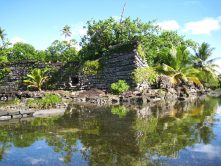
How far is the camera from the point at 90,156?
7.15 meters

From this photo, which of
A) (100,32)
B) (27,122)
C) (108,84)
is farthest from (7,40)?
(27,122)

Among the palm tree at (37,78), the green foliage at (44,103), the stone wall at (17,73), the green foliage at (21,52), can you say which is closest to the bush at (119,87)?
the palm tree at (37,78)

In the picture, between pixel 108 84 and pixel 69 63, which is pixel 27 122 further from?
pixel 69 63

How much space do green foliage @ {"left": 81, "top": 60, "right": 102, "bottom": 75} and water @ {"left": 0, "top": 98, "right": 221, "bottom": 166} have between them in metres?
15.6

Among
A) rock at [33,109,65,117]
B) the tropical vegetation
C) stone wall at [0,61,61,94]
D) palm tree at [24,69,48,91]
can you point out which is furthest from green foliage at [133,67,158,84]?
rock at [33,109,65,117]

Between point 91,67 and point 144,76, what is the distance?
5379mm

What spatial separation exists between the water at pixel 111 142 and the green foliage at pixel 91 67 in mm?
15648

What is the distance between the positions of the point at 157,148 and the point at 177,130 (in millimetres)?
2604

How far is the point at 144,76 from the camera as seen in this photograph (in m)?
25.8

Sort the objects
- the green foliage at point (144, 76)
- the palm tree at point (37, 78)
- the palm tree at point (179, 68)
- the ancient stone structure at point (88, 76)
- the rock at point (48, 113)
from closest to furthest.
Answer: the rock at point (48, 113) < the green foliage at point (144, 76) < the ancient stone structure at point (88, 76) < the palm tree at point (37, 78) < the palm tree at point (179, 68)

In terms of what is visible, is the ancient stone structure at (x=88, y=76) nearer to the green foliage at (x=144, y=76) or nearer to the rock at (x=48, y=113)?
the green foliage at (x=144, y=76)

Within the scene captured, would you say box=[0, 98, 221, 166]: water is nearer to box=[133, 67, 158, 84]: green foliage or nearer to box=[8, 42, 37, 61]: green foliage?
box=[133, 67, 158, 84]: green foliage

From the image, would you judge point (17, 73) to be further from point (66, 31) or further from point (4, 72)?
point (66, 31)

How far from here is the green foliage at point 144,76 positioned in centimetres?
2500
